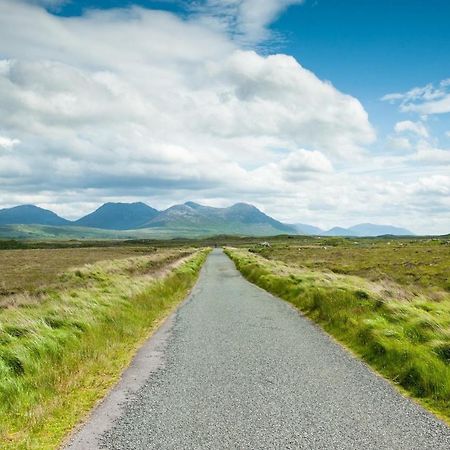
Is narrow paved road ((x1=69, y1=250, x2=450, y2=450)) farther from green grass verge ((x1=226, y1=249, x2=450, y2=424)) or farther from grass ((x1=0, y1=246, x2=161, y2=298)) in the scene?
grass ((x1=0, y1=246, x2=161, y2=298))

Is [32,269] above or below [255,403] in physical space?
below

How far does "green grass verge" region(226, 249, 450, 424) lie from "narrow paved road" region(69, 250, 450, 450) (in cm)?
54

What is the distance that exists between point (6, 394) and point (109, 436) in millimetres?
2698

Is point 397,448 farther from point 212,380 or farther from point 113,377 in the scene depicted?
point 113,377

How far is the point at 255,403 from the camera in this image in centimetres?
835

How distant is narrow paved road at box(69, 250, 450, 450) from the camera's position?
267 inches

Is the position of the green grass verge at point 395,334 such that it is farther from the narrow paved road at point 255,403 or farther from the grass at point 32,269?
the grass at point 32,269

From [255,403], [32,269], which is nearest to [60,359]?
[255,403]

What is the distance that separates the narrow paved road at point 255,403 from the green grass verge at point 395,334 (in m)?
0.54

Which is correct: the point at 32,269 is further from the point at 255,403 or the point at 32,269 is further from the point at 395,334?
the point at 255,403

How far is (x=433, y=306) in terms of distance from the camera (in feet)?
58.3

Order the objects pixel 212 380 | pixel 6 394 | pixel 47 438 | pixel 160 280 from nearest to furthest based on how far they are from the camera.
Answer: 1. pixel 47 438
2. pixel 6 394
3. pixel 212 380
4. pixel 160 280

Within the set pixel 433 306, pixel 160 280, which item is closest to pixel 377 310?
pixel 433 306

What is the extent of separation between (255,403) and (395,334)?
234 inches
